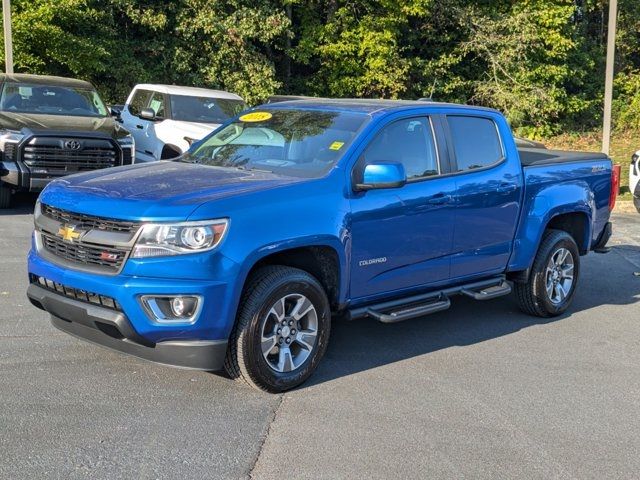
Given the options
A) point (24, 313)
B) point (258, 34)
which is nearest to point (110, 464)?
point (24, 313)

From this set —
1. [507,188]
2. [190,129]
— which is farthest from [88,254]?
[190,129]

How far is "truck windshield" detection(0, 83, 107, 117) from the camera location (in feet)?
39.6

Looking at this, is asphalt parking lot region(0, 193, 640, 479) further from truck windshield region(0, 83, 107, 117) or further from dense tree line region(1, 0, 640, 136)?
dense tree line region(1, 0, 640, 136)

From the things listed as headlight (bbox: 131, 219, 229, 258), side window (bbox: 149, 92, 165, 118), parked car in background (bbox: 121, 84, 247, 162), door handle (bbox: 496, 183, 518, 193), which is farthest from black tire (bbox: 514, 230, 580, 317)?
side window (bbox: 149, 92, 165, 118)

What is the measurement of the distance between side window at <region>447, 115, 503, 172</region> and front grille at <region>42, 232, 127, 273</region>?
2878 mm

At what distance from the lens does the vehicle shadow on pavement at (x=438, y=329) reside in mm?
5848

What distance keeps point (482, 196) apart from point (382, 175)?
135cm

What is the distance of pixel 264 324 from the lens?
16.1 feet

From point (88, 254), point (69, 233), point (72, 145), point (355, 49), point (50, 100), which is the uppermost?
point (355, 49)

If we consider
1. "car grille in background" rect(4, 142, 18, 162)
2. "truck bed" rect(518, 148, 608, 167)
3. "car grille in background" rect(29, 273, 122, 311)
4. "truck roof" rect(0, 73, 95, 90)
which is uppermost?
"truck roof" rect(0, 73, 95, 90)

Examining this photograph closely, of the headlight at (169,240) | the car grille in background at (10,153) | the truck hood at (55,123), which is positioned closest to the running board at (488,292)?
the headlight at (169,240)

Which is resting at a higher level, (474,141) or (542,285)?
(474,141)

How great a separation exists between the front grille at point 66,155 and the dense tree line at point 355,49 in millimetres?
9742

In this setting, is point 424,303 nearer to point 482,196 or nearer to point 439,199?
point 439,199
